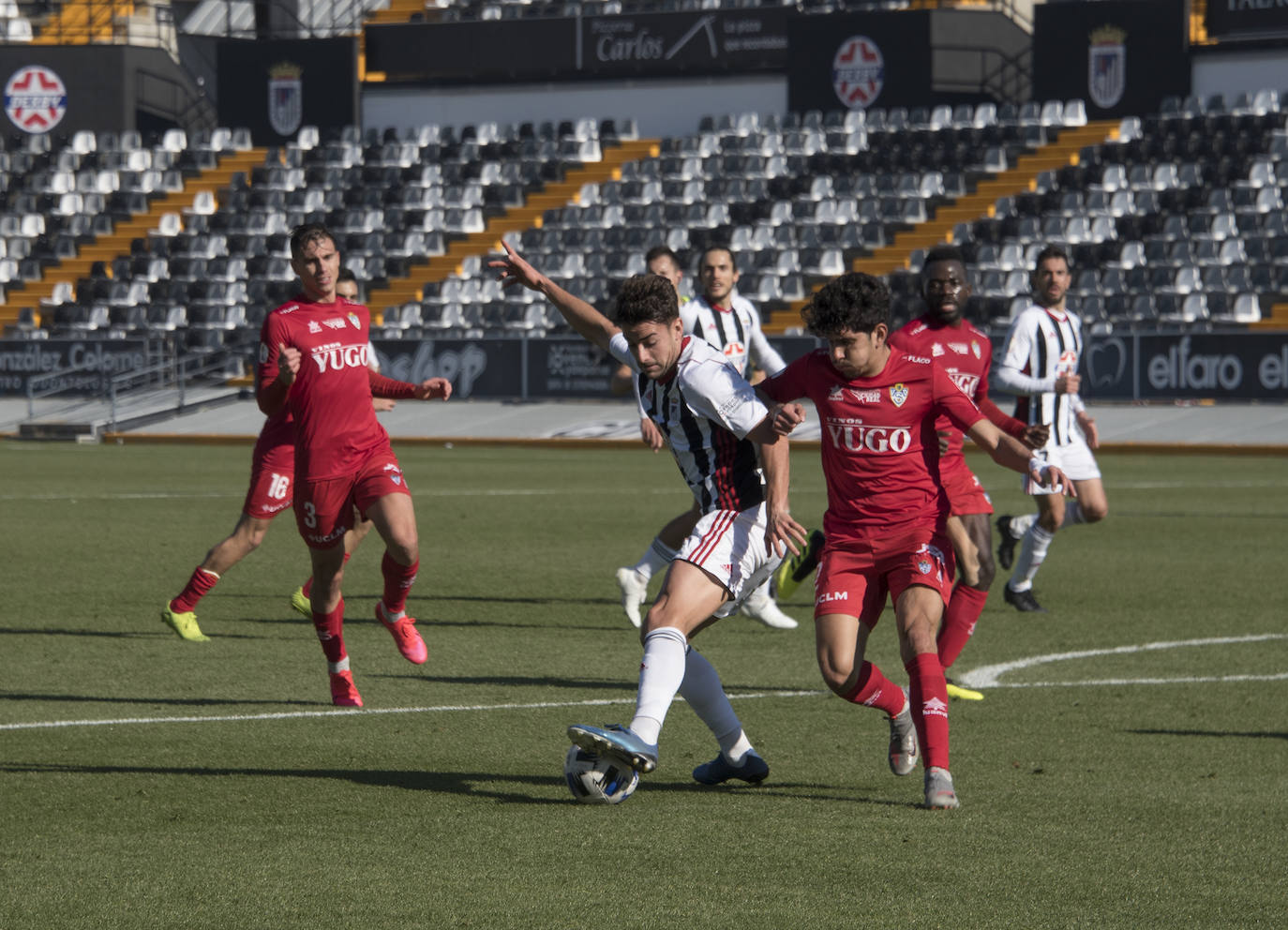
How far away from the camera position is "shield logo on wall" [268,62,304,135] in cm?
4466

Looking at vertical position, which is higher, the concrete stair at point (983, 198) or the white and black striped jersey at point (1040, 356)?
the concrete stair at point (983, 198)

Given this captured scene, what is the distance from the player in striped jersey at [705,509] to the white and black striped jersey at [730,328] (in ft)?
13.9

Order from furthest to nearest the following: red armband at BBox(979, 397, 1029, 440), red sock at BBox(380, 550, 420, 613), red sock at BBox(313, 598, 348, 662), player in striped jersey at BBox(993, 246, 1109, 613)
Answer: player in striped jersey at BBox(993, 246, 1109, 613) → red sock at BBox(380, 550, 420, 613) → red sock at BBox(313, 598, 348, 662) → red armband at BBox(979, 397, 1029, 440)

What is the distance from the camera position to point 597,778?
19.6 ft

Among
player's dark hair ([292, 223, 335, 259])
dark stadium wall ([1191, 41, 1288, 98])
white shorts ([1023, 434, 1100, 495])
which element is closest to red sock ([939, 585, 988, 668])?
player's dark hair ([292, 223, 335, 259])

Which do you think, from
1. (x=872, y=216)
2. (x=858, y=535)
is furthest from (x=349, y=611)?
(x=872, y=216)

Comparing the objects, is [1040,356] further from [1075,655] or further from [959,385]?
[959,385]

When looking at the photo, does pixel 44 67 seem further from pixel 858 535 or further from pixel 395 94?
pixel 858 535

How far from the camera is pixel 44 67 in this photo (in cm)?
4562

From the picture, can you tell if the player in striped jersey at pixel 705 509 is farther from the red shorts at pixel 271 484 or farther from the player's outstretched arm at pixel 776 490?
the red shorts at pixel 271 484

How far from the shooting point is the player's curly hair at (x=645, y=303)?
6121mm

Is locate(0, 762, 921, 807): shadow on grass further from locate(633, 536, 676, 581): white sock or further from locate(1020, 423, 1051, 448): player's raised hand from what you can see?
locate(633, 536, 676, 581): white sock

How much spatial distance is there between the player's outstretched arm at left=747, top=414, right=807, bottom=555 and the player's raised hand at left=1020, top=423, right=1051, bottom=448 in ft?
2.72

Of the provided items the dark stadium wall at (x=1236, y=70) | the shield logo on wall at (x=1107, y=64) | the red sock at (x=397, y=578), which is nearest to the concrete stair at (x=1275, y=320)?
the dark stadium wall at (x=1236, y=70)
